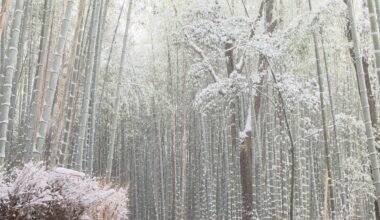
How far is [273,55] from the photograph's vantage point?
5.46 meters

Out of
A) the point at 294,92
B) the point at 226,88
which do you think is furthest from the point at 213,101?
the point at 294,92

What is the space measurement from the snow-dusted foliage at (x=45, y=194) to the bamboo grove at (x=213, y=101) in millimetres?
487

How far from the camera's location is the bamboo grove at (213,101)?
3775 millimetres

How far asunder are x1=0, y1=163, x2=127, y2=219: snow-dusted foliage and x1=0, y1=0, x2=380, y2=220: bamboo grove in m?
0.49

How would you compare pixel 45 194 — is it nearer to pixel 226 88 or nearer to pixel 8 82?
pixel 8 82

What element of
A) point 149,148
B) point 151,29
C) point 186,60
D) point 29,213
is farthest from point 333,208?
point 149,148

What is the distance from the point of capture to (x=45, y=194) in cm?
219

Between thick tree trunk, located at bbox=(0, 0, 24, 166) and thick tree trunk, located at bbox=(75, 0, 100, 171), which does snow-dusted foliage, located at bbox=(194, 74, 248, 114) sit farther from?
thick tree trunk, located at bbox=(0, 0, 24, 166)

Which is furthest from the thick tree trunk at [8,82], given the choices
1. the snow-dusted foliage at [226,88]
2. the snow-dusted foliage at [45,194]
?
the snow-dusted foliage at [226,88]

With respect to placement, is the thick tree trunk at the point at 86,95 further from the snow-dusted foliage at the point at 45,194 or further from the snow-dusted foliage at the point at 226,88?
the snow-dusted foliage at the point at 226,88

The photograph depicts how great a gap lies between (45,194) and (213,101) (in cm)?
467

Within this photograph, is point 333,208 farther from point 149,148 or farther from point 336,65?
point 149,148

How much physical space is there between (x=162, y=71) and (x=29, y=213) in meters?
7.06

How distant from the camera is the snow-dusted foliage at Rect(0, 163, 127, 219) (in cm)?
209
